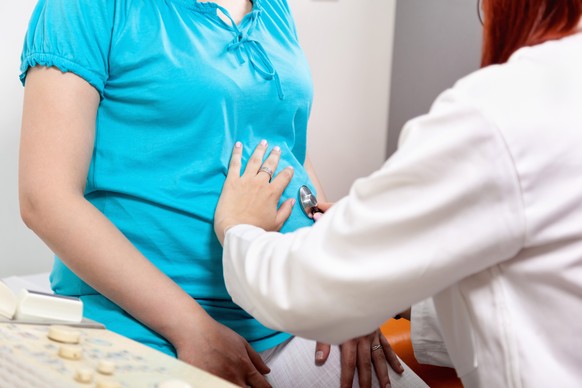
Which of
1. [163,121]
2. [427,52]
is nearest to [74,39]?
[163,121]

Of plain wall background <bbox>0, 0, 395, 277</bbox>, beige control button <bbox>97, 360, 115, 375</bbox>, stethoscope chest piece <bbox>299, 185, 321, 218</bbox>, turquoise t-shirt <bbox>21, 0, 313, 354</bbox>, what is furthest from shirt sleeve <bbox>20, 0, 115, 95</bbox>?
plain wall background <bbox>0, 0, 395, 277</bbox>

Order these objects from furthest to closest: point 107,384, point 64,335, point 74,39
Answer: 1. point 74,39
2. point 64,335
3. point 107,384

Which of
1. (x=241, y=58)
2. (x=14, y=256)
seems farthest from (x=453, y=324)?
(x=14, y=256)

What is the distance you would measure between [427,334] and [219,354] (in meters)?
0.30

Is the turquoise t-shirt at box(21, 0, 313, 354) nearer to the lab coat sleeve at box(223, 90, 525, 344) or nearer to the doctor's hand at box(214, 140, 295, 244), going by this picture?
the doctor's hand at box(214, 140, 295, 244)

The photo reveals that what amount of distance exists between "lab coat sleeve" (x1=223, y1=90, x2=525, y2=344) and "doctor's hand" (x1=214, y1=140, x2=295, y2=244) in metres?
0.28

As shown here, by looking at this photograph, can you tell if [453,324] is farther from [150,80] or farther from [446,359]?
[150,80]

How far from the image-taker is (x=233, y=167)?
1.08m

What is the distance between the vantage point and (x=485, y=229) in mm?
664

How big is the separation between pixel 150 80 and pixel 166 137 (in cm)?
9

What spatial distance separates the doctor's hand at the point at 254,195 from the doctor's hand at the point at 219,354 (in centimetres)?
13

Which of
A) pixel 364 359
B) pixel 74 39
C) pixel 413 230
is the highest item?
pixel 74 39

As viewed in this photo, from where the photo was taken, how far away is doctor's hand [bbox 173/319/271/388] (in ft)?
3.23

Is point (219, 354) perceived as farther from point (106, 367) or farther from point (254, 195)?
point (106, 367)
